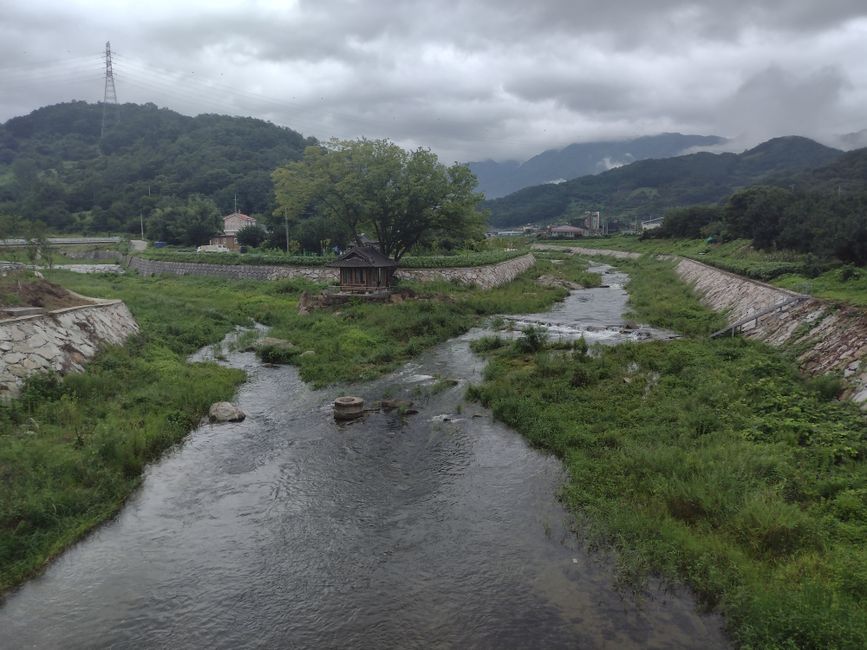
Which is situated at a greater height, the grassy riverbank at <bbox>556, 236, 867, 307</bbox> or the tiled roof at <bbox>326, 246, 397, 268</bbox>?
the tiled roof at <bbox>326, 246, 397, 268</bbox>

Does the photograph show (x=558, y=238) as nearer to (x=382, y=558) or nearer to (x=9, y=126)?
(x=382, y=558)

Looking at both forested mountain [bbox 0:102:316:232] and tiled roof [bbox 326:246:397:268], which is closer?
A: tiled roof [bbox 326:246:397:268]

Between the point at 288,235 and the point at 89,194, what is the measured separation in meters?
71.4

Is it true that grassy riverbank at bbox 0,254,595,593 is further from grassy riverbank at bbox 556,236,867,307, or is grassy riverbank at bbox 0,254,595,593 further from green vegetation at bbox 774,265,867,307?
green vegetation at bbox 774,265,867,307

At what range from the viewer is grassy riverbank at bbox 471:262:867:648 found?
820 centimetres

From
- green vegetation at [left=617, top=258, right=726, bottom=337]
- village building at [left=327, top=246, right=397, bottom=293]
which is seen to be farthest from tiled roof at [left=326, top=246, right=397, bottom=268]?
green vegetation at [left=617, top=258, right=726, bottom=337]

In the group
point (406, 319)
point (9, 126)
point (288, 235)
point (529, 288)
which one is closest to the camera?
point (406, 319)

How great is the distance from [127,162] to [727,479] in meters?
143

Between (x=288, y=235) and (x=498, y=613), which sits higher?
(x=288, y=235)

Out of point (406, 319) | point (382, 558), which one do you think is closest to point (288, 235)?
point (406, 319)

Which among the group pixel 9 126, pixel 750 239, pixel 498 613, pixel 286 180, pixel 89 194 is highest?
pixel 9 126

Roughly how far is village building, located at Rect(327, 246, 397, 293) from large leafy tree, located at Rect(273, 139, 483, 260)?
6925mm

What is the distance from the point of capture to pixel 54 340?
1823 centimetres

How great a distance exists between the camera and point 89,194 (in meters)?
110
